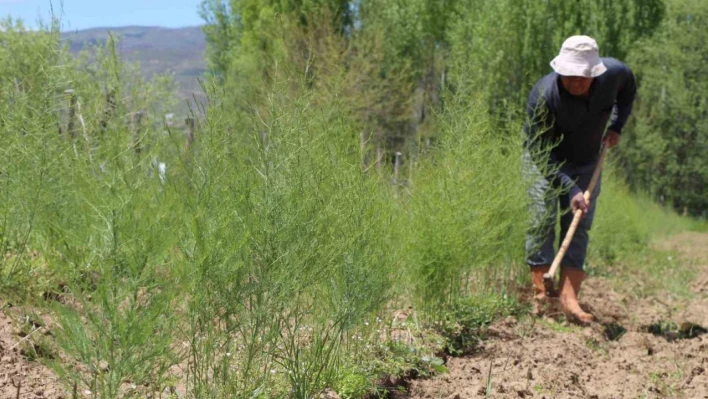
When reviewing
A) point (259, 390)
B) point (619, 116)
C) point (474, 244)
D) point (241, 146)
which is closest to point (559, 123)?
point (619, 116)


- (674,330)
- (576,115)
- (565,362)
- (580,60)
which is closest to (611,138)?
(576,115)

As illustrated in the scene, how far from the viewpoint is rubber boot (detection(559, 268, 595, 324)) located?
Result: 5719 millimetres

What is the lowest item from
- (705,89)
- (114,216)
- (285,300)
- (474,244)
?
(705,89)

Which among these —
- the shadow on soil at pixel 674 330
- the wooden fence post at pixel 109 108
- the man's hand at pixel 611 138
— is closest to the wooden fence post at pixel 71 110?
the wooden fence post at pixel 109 108

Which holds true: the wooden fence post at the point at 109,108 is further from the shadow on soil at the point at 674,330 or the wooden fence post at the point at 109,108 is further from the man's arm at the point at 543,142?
the shadow on soil at the point at 674,330

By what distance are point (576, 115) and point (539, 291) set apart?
1.35 m

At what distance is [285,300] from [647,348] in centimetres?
305

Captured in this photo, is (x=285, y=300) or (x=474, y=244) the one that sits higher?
(x=285, y=300)

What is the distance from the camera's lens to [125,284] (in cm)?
274

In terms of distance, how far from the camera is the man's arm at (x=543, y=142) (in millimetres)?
5594

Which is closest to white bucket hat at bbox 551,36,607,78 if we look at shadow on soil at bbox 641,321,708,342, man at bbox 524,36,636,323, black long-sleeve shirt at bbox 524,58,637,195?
man at bbox 524,36,636,323

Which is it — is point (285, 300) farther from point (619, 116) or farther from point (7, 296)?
point (619, 116)

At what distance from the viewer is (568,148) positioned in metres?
5.86

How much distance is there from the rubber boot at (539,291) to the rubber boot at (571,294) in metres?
0.17
